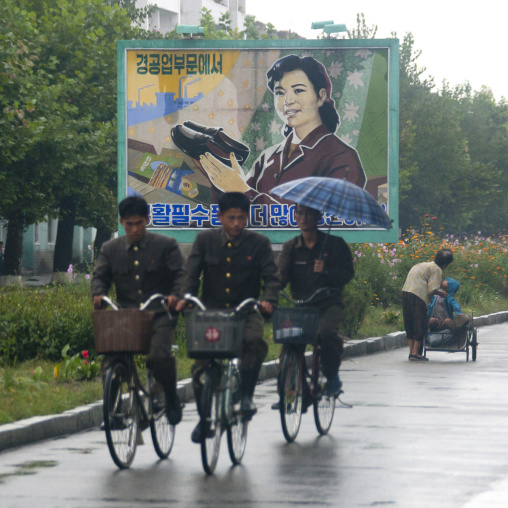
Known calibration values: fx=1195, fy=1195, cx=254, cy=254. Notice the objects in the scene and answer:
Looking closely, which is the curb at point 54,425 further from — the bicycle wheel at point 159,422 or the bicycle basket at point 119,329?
the bicycle basket at point 119,329

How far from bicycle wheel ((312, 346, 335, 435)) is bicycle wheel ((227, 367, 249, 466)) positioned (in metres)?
1.21

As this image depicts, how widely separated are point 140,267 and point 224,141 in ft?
42.8

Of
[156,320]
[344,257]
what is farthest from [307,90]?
[156,320]

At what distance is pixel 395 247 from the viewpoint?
28.3m

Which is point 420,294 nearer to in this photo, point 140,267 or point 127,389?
point 140,267

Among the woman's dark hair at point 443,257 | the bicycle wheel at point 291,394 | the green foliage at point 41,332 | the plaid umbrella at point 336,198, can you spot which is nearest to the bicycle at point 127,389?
the bicycle wheel at point 291,394

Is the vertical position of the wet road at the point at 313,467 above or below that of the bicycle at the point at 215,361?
below

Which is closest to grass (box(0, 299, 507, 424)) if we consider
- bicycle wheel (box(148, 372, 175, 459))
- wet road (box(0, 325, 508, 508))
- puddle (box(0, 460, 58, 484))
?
wet road (box(0, 325, 508, 508))

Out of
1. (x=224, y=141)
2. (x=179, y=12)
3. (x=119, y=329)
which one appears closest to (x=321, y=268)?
(x=119, y=329)

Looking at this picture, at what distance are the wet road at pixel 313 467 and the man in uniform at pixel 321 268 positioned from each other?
0.76 m

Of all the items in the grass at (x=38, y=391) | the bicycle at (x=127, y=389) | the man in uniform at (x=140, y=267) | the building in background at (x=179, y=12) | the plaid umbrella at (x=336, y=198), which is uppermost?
the building in background at (x=179, y=12)

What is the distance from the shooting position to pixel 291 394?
27.8 ft

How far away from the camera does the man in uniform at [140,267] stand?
751 centimetres

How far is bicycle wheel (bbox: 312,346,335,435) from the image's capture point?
8.85m
